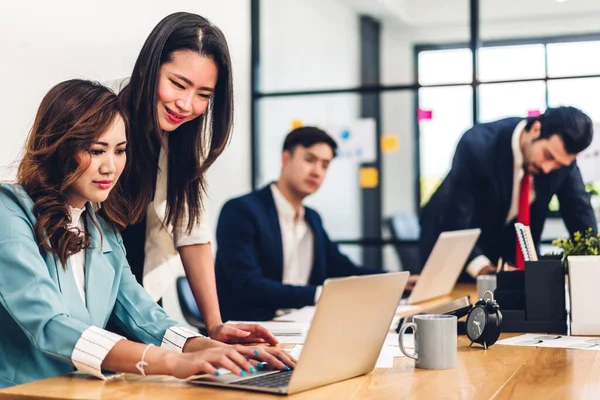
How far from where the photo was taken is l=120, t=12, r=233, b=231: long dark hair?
2.00 metres

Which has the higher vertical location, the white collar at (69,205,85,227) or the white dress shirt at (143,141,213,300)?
the white collar at (69,205,85,227)

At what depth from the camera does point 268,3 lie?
5297 mm

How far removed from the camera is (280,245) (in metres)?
3.22

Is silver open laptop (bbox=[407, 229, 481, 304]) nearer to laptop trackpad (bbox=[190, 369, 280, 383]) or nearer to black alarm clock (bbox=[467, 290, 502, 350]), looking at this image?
black alarm clock (bbox=[467, 290, 502, 350])

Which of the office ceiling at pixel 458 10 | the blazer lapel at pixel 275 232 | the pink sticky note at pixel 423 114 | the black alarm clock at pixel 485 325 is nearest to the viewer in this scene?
the black alarm clock at pixel 485 325

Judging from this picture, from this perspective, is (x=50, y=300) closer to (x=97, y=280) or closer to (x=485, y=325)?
(x=97, y=280)

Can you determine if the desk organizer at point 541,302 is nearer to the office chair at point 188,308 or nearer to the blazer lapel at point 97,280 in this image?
the blazer lapel at point 97,280

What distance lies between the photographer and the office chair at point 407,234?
4973 millimetres

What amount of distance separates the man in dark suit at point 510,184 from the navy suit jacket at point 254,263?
0.49 m

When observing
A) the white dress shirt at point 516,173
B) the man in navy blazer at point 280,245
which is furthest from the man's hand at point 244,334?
the white dress shirt at point 516,173

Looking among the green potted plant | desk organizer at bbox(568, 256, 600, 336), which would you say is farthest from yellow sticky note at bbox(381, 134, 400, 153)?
desk organizer at bbox(568, 256, 600, 336)

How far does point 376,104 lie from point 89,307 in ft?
11.9

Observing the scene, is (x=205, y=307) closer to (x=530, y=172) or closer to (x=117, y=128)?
(x=117, y=128)

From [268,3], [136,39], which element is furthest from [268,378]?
[268,3]
